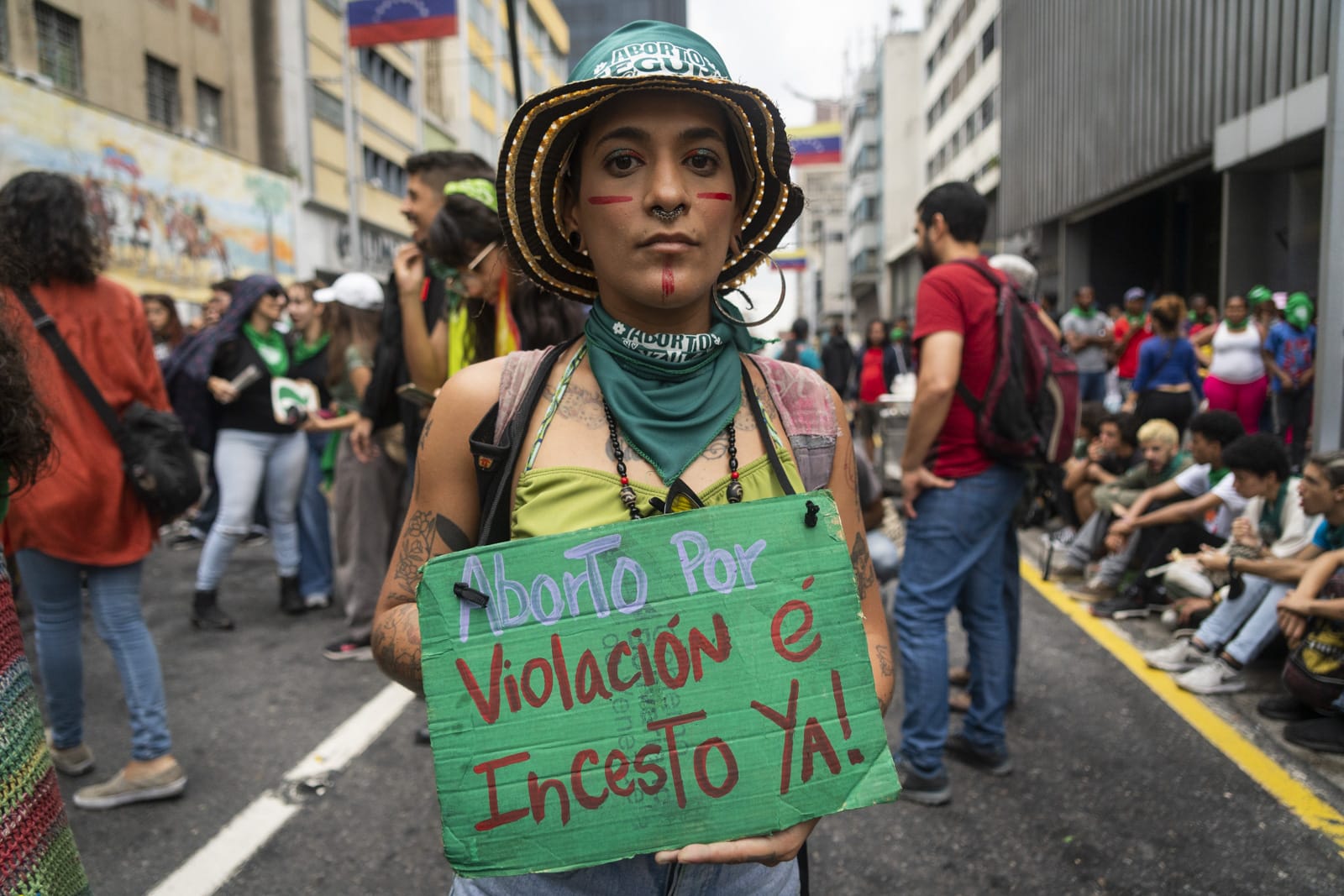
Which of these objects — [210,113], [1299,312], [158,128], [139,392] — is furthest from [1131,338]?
[210,113]

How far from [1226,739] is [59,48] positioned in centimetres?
1762

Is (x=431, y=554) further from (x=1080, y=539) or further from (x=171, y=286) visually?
(x=171, y=286)

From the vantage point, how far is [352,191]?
22453 millimetres

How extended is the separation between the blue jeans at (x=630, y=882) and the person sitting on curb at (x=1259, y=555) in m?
3.72

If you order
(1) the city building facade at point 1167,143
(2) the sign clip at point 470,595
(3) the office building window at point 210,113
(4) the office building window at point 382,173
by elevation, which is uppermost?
(4) the office building window at point 382,173

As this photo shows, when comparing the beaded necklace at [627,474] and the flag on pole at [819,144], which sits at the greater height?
the flag on pole at [819,144]

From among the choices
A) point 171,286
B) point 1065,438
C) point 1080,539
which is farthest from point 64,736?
point 171,286

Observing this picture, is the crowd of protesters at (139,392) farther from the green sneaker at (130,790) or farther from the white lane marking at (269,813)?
the white lane marking at (269,813)

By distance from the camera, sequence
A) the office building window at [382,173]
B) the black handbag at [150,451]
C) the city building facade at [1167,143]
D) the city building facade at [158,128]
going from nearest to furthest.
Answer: the black handbag at [150,451] < the city building facade at [1167,143] < the city building facade at [158,128] < the office building window at [382,173]

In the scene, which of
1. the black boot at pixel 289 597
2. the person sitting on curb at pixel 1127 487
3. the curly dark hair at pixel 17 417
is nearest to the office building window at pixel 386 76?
the black boot at pixel 289 597

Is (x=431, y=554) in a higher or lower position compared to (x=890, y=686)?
higher

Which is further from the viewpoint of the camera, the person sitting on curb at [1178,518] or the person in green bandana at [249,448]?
the person in green bandana at [249,448]

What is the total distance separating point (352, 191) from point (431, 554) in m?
22.7

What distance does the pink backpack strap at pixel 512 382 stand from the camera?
63.0 inches
